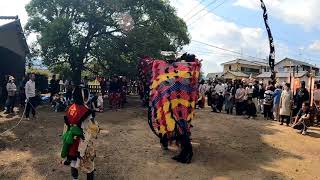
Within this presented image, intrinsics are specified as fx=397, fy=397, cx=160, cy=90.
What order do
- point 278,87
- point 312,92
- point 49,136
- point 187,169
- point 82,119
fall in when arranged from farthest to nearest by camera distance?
point 278,87, point 312,92, point 49,136, point 187,169, point 82,119

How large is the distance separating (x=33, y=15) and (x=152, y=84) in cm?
1517

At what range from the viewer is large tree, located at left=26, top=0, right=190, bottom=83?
73.9 feet

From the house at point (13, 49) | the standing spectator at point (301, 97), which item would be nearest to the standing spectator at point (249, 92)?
the standing spectator at point (301, 97)

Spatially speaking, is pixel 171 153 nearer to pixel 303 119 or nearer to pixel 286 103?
pixel 303 119

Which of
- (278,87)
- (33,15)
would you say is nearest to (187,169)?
(278,87)

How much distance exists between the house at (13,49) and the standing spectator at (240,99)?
40.8ft

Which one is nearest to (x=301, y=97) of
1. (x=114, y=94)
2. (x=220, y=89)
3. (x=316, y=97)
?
(x=316, y=97)

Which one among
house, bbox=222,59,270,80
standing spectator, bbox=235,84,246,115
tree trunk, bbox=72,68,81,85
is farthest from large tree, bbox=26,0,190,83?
house, bbox=222,59,270,80

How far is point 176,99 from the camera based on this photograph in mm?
10023

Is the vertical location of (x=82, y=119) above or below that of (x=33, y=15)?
below

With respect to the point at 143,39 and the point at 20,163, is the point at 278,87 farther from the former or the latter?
the point at 20,163

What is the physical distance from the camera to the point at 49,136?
12.4m

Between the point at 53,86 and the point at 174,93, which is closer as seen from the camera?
the point at 174,93

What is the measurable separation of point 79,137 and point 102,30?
17592 mm
